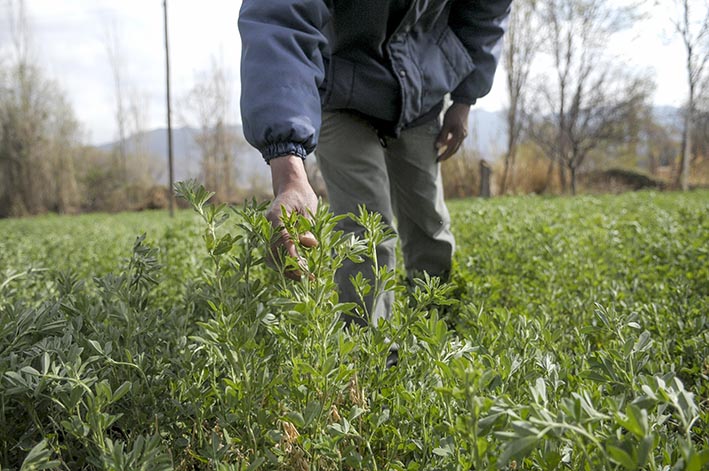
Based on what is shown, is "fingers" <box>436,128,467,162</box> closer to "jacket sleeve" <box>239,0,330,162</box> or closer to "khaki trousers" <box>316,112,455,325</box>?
"khaki trousers" <box>316,112,455,325</box>

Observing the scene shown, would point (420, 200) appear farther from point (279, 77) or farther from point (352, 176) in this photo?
point (279, 77)

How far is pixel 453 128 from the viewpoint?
287cm

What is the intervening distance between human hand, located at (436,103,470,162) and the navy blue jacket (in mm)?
54

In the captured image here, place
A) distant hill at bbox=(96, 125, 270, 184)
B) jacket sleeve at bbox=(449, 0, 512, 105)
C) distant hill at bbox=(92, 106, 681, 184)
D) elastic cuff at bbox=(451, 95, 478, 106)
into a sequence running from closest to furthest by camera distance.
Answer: jacket sleeve at bbox=(449, 0, 512, 105) < elastic cuff at bbox=(451, 95, 478, 106) < distant hill at bbox=(92, 106, 681, 184) < distant hill at bbox=(96, 125, 270, 184)

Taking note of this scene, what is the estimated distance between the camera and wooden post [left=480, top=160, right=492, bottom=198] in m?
20.2

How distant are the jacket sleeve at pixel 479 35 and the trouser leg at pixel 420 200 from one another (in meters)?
0.28

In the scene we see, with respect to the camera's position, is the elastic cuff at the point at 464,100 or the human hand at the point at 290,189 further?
the elastic cuff at the point at 464,100

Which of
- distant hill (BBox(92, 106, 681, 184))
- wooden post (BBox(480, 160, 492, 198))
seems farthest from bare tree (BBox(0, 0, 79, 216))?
wooden post (BBox(480, 160, 492, 198))

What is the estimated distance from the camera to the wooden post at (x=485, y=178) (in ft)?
66.3

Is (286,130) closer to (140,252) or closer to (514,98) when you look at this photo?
(140,252)

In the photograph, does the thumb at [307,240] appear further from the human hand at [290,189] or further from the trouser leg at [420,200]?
the trouser leg at [420,200]

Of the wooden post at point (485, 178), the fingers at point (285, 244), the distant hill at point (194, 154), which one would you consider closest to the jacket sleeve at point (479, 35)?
the fingers at point (285, 244)

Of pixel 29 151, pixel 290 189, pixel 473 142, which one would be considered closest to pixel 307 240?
pixel 290 189

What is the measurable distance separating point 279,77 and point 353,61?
76cm
